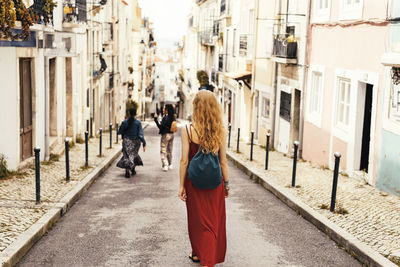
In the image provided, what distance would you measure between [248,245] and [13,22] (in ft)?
17.1

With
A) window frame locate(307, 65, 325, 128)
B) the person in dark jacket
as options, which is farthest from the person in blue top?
window frame locate(307, 65, 325, 128)

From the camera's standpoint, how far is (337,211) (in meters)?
8.23

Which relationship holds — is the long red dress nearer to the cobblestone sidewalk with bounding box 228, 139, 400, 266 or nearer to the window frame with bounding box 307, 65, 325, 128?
the cobblestone sidewalk with bounding box 228, 139, 400, 266

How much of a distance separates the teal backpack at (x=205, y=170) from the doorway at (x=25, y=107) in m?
7.37

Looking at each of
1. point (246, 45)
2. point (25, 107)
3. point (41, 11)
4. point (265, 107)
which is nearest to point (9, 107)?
point (25, 107)

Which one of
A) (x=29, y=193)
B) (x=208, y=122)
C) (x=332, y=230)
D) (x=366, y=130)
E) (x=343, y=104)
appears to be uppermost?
(x=208, y=122)

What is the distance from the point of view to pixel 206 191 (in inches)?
218

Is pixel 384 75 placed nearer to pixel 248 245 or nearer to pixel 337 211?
pixel 337 211

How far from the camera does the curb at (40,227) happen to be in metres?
5.88

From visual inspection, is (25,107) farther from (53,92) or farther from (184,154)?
(184,154)

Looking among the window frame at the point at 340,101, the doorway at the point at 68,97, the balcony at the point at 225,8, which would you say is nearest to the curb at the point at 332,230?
the window frame at the point at 340,101

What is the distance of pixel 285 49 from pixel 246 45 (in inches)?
365

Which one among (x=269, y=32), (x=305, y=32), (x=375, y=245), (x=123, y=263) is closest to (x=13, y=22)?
(x=123, y=263)

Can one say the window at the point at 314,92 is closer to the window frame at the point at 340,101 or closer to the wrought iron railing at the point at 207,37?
the window frame at the point at 340,101
